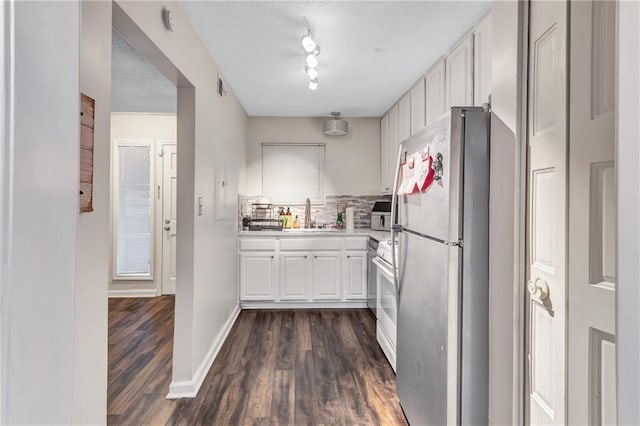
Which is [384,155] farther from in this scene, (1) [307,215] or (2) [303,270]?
(2) [303,270]

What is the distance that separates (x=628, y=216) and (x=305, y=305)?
3.53 metres

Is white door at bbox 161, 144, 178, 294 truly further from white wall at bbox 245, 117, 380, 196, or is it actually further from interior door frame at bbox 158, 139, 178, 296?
white wall at bbox 245, 117, 380, 196

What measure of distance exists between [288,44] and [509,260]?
194cm

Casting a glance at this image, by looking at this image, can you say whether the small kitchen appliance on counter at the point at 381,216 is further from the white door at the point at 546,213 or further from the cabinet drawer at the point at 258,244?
the white door at the point at 546,213

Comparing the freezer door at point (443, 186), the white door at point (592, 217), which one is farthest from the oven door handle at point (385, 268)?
the white door at point (592, 217)

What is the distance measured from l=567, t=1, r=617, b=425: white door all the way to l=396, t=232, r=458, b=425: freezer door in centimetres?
45

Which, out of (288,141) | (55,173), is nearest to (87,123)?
(55,173)

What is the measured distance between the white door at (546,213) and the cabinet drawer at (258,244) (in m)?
2.80

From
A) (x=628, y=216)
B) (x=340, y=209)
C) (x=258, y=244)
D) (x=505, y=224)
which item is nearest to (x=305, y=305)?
(x=258, y=244)

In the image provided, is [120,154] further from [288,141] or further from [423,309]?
[423,309]

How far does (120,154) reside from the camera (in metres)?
4.20

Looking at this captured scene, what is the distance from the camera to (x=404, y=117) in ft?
10.8

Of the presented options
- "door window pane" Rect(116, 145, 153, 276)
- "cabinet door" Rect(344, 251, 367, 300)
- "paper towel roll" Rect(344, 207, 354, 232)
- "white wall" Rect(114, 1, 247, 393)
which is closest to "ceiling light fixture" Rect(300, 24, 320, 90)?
"white wall" Rect(114, 1, 247, 393)

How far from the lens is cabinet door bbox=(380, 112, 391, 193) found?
3912 mm
